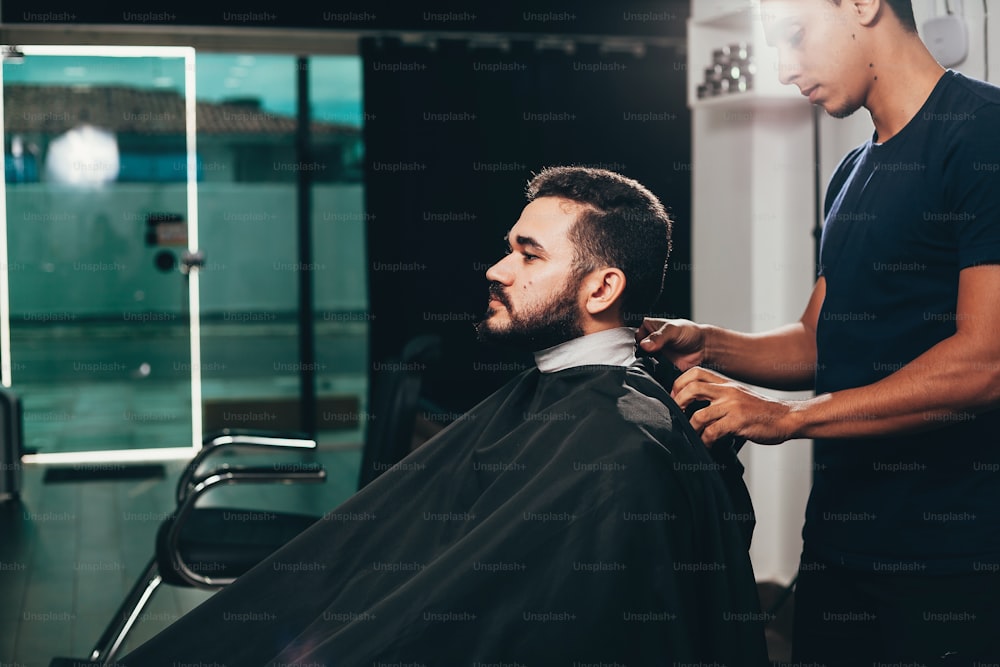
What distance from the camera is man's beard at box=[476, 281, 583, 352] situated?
1.54 m

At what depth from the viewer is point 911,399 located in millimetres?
1319

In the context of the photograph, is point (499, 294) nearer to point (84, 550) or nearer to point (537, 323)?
point (537, 323)

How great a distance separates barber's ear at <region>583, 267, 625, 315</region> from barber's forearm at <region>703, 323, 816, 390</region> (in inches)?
9.8

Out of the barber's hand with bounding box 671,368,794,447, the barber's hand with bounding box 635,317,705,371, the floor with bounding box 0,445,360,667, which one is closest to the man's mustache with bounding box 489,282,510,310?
the barber's hand with bounding box 635,317,705,371

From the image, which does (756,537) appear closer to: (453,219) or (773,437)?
(773,437)

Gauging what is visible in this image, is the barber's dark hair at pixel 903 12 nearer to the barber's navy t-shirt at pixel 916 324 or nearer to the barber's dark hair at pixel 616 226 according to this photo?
the barber's navy t-shirt at pixel 916 324

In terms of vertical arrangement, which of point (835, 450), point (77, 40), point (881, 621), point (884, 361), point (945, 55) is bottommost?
point (881, 621)

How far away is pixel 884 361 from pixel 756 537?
1959mm

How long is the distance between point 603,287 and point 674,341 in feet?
0.60

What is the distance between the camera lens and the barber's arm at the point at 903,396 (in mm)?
1311

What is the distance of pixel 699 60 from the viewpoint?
3293mm

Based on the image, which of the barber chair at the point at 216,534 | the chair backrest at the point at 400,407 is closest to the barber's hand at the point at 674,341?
the chair backrest at the point at 400,407

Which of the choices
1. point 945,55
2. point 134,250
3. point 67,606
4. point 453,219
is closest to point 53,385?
point 134,250

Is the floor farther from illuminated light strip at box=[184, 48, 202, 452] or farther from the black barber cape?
the black barber cape
